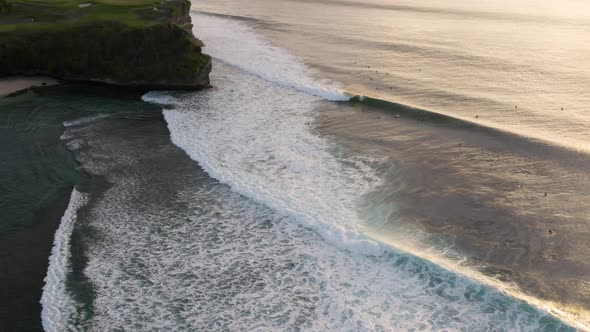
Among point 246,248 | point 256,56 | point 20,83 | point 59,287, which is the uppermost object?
point 256,56

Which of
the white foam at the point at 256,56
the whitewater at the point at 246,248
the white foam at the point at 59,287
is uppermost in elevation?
the white foam at the point at 256,56

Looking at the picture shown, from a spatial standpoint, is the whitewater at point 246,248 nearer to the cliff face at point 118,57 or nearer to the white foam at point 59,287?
the white foam at point 59,287

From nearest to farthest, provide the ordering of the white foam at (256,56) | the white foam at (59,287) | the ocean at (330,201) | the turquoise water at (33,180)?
the white foam at (59,287)
the ocean at (330,201)
the turquoise water at (33,180)
the white foam at (256,56)

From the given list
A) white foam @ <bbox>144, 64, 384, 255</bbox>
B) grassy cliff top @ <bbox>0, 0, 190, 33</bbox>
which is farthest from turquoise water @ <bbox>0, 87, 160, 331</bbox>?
grassy cliff top @ <bbox>0, 0, 190, 33</bbox>

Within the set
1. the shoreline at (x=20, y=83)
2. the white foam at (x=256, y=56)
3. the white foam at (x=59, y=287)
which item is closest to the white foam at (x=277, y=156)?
the white foam at (x=256, y=56)

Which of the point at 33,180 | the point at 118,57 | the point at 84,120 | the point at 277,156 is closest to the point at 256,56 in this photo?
the point at 118,57

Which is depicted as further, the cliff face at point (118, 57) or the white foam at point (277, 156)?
the cliff face at point (118, 57)

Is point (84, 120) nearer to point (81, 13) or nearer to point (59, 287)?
point (81, 13)
